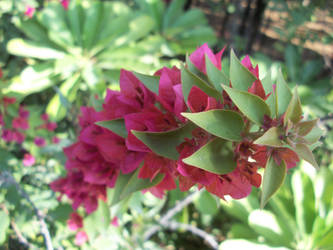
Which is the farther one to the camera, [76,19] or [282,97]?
[76,19]

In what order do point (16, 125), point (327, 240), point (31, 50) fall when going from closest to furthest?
point (327, 240) < point (16, 125) < point (31, 50)

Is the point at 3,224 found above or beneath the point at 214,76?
beneath

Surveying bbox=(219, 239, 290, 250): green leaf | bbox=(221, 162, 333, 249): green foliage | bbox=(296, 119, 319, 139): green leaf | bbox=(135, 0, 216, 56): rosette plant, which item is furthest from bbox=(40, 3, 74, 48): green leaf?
bbox=(296, 119, 319, 139): green leaf

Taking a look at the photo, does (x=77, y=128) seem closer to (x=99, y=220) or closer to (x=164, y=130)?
(x=99, y=220)

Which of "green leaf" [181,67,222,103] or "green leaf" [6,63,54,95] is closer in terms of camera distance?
"green leaf" [181,67,222,103]

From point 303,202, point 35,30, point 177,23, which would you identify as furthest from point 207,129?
point 177,23

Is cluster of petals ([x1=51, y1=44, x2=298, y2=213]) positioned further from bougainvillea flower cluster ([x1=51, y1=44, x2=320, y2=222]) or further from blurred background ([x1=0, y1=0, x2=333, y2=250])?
blurred background ([x1=0, y1=0, x2=333, y2=250])

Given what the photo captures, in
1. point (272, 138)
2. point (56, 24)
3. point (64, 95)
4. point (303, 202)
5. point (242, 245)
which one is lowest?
point (242, 245)

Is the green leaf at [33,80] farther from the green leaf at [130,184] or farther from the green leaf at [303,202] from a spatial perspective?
the green leaf at [303,202]
